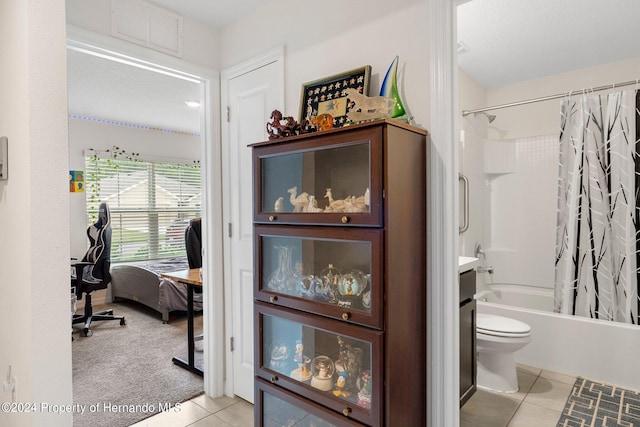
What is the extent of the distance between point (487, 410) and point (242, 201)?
6.77ft

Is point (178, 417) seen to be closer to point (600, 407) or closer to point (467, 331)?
point (467, 331)

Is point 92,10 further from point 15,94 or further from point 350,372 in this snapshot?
point 350,372

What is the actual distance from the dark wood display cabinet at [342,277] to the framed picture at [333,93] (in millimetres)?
301

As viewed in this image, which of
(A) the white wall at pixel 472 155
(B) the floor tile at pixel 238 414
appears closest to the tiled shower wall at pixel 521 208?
(A) the white wall at pixel 472 155

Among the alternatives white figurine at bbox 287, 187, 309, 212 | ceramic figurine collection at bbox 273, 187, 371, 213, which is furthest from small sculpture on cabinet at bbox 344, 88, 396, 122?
white figurine at bbox 287, 187, 309, 212

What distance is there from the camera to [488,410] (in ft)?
7.67

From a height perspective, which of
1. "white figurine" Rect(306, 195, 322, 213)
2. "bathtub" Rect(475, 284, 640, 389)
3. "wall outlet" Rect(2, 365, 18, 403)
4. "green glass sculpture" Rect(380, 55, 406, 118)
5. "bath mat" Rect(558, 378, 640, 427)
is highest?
"green glass sculpture" Rect(380, 55, 406, 118)

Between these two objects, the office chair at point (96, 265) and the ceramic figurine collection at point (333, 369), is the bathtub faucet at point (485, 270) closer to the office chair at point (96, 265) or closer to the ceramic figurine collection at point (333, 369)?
the ceramic figurine collection at point (333, 369)

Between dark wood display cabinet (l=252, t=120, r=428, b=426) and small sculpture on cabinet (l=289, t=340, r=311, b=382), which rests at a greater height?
dark wood display cabinet (l=252, t=120, r=428, b=426)

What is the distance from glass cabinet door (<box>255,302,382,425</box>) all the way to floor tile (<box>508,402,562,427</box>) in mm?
1290

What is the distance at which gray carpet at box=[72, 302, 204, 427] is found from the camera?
7.88 ft

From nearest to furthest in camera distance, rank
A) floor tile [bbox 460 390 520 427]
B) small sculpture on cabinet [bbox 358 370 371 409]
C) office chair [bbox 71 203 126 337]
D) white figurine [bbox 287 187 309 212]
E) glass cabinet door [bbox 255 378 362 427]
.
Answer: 1. small sculpture on cabinet [bbox 358 370 371 409]
2. glass cabinet door [bbox 255 378 362 427]
3. white figurine [bbox 287 187 309 212]
4. floor tile [bbox 460 390 520 427]
5. office chair [bbox 71 203 126 337]

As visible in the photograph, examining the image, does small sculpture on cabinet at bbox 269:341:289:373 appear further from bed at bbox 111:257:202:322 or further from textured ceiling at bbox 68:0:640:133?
bed at bbox 111:257:202:322

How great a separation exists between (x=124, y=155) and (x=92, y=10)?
12.5 feet
